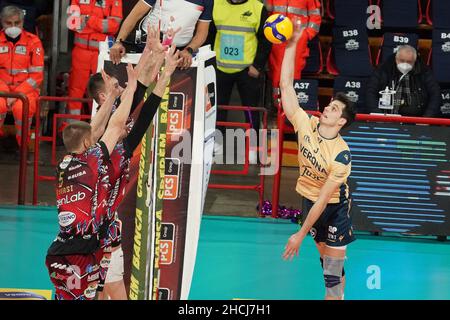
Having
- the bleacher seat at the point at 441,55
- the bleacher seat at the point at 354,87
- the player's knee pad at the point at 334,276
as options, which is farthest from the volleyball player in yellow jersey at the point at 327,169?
the bleacher seat at the point at 441,55

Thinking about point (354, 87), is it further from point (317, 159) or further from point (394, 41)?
point (317, 159)

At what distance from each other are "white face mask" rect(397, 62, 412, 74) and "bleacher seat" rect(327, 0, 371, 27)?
2305mm

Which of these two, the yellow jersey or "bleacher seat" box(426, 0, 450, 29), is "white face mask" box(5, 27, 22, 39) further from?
the yellow jersey

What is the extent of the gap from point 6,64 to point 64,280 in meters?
7.90

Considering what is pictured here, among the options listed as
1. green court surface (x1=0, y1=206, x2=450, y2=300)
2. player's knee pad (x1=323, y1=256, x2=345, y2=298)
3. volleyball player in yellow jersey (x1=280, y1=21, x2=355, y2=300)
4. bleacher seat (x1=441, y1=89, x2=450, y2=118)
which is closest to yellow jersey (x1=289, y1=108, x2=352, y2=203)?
volleyball player in yellow jersey (x1=280, y1=21, x2=355, y2=300)

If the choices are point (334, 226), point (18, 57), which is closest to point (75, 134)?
point (334, 226)

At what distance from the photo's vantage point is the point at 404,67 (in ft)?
46.5

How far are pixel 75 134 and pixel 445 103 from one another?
9783 mm

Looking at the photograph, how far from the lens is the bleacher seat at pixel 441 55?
16156 millimetres

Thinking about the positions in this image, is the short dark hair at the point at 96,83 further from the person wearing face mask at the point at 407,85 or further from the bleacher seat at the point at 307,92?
the bleacher seat at the point at 307,92

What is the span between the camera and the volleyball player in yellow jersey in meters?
8.26

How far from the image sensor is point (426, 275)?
10586 mm

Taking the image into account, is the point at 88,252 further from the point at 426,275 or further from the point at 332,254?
the point at 426,275
